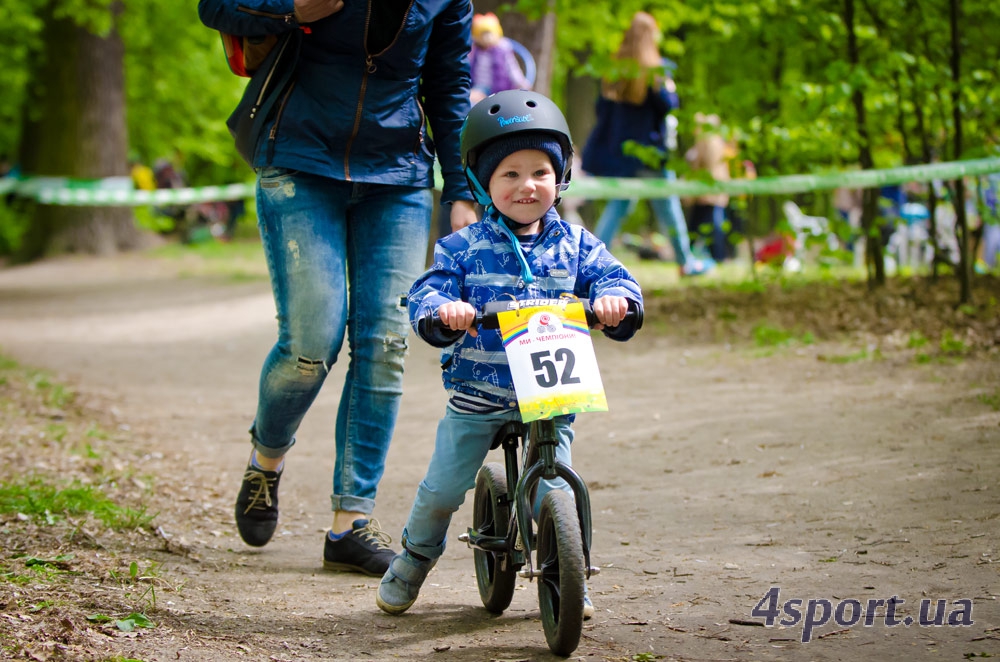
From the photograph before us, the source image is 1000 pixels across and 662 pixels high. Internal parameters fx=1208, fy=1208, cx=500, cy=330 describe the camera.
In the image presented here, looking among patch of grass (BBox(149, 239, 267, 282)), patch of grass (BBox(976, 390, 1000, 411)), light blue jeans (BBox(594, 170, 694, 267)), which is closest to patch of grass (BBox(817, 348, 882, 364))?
patch of grass (BBox(976, 390, 1000, 411))

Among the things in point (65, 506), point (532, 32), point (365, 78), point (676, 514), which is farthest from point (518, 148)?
point (532, 32)

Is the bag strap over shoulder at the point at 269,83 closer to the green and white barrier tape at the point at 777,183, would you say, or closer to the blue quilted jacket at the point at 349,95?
the blue quilted jacket at the point at 349,95

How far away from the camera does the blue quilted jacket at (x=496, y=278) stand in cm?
353

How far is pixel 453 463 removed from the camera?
11.8ft

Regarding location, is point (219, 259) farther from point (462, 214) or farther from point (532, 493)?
point (532, 493)

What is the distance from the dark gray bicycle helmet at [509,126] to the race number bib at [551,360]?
50 centimetres

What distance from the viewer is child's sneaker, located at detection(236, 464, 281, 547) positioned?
178 inches

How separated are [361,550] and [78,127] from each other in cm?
1661

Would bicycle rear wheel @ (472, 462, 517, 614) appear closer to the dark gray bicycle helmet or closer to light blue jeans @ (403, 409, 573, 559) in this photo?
light blue jeans @ (403, 409, 573, 559)

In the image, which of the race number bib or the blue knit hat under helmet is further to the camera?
the blue knit hat under helmet

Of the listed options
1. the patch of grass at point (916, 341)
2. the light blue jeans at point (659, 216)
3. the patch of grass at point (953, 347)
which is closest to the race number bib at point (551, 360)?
the patch of grass at point (953, 347)

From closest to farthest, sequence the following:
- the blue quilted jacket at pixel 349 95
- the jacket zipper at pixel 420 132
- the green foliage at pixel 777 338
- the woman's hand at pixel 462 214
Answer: the blue quilted jacket at pixel 349 95
the woman's hand at pixel 462 214
the jacket zipper at pixel 420 132
the green foliage at pixel 777 338

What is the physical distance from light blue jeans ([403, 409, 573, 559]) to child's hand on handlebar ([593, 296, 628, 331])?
40 cm

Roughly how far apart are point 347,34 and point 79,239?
52.8 feet
